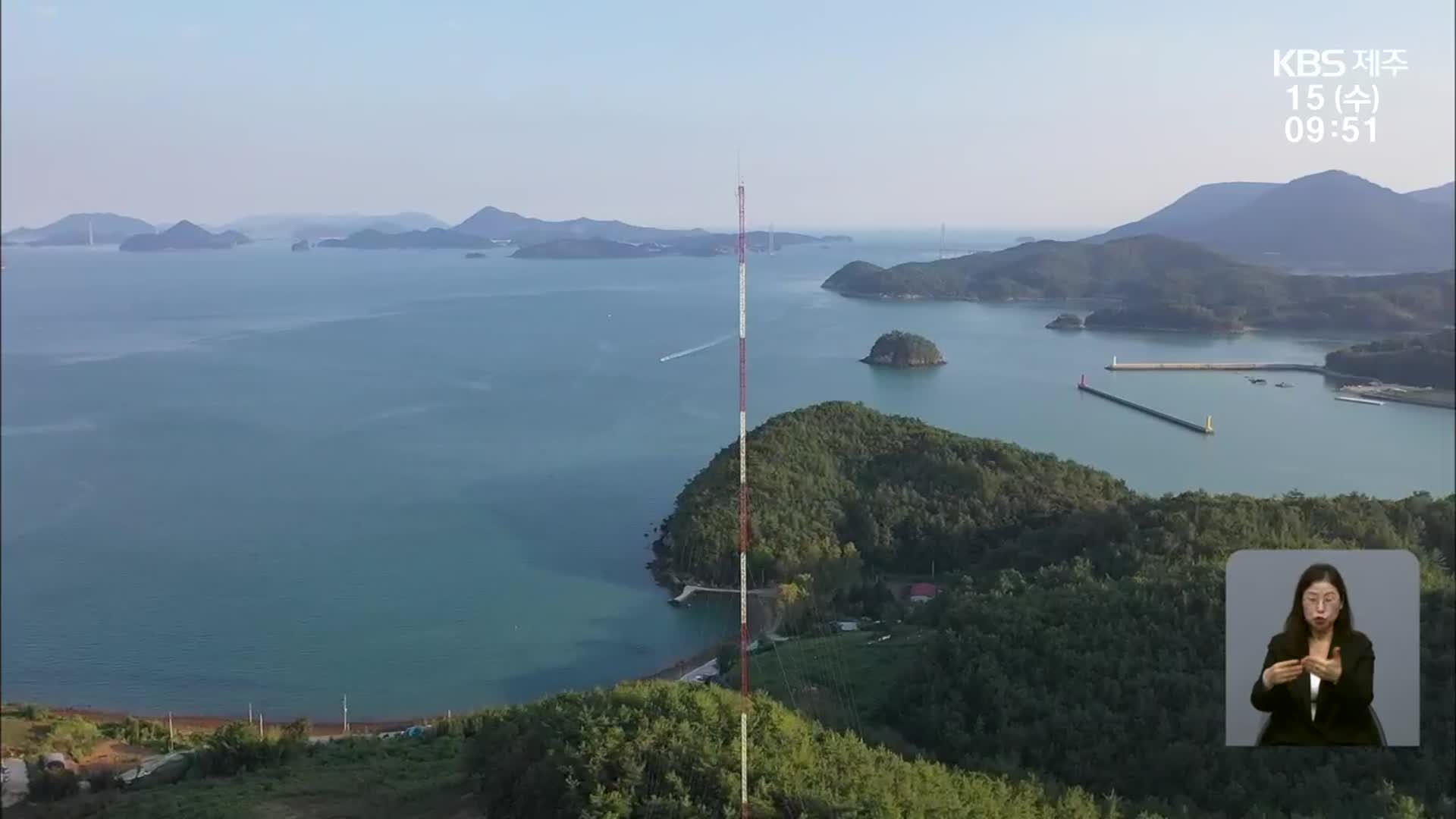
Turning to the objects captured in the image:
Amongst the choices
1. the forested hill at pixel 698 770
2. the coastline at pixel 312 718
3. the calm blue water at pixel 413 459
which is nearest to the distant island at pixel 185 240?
the calm blue water at pixel 413 459

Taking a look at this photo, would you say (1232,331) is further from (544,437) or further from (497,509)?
(497,509)

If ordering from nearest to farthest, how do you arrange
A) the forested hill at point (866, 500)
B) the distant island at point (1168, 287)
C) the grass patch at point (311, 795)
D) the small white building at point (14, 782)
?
the grass patch at point (311, 795) → the small white building at point (14, 782) → the forested hill at point (866, 500) → the distant island at point (1168, 287)

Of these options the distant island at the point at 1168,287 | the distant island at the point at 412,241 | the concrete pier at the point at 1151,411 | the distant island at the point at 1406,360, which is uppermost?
the distant island at the point at 412,241

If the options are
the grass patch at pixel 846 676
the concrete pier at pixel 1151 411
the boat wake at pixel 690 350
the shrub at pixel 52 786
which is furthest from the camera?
the boat wake at pixel 690 350

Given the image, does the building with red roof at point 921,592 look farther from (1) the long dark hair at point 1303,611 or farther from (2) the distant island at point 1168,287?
(1) the long dark hair at point 1303,611

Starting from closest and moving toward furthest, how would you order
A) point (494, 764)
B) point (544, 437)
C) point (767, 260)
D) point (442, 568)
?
1. point (494, 764)
2. point (442, 568)
3. point (544, 437)
4. point (767, 260)

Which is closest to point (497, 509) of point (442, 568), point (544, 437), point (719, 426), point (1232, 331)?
point (442, 568)

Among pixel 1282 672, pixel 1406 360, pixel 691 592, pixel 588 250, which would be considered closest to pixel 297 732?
pixel 691 592

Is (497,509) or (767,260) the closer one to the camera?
(497,509)
